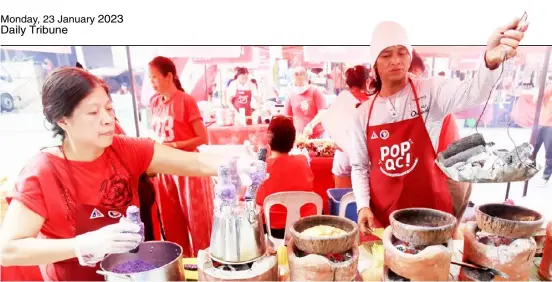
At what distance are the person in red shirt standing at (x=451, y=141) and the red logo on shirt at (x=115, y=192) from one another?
1.01 meters

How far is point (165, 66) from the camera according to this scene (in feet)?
4.27

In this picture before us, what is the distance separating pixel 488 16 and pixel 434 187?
22.5 inches

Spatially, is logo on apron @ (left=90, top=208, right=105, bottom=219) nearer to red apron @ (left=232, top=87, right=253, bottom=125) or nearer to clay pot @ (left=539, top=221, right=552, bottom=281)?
red apron @ (left=232, top=87, right=253, bottom=125)

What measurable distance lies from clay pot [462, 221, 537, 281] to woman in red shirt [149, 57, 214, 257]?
2.91 ft

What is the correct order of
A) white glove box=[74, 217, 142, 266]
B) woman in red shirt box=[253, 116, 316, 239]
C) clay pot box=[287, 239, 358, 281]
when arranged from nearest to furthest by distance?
clay pot box=[287, 239, 358, 281] < white glove box=[74, 217, 142, 266] < woman in red shirt box=[253, 116, 316, 239]

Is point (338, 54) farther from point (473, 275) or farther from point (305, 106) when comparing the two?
point (473, 275)

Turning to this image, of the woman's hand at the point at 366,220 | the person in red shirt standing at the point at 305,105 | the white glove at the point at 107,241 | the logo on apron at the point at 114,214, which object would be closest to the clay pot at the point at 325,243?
the woman's hand at the point at 366,220

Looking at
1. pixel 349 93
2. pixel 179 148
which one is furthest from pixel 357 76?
pixel 179 148

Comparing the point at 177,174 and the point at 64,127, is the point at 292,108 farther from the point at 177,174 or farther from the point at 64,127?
the point at 64,127

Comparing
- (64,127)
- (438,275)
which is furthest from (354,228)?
(64,127)

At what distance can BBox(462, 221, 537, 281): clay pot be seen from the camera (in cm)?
106

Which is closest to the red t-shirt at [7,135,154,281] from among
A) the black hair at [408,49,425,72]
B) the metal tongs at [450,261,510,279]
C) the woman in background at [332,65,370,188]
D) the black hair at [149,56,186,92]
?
the black hair at [149,56,186,92]

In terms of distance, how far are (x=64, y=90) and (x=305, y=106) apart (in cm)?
75

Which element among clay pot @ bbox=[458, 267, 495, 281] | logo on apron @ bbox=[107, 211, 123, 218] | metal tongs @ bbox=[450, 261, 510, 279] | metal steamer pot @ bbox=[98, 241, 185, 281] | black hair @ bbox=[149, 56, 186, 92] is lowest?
clay pot @ bbox=[458, 267, 495, 281]
